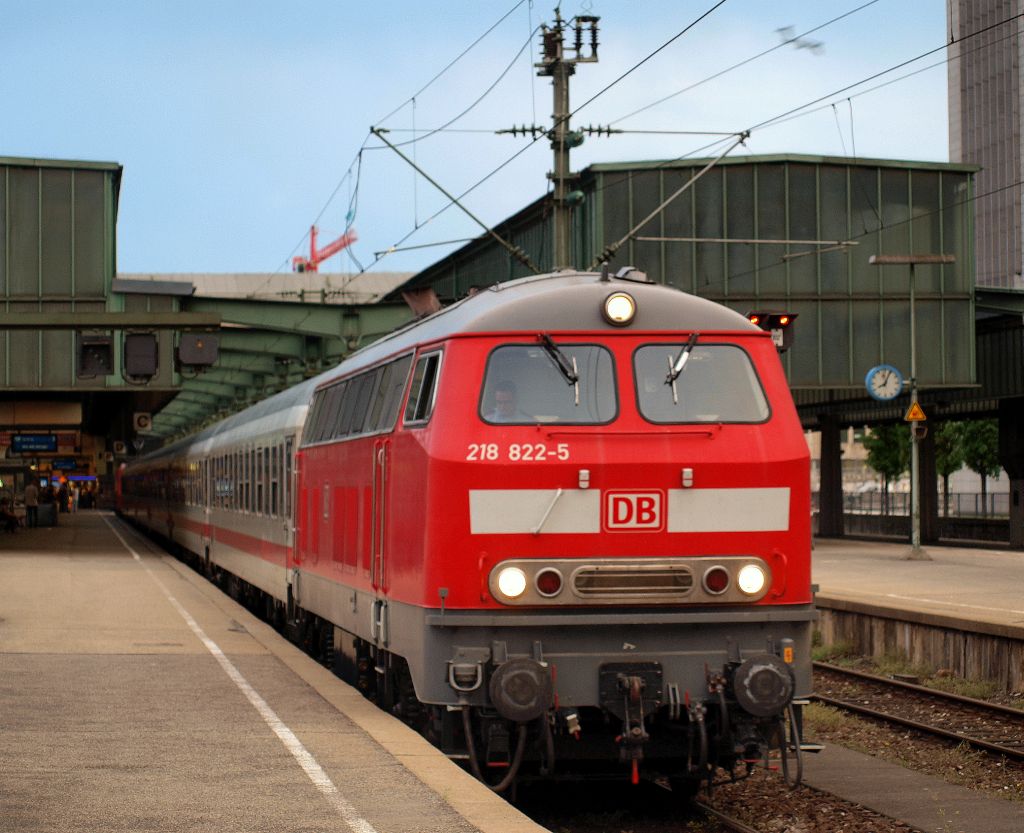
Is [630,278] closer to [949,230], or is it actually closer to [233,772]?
[233,772]

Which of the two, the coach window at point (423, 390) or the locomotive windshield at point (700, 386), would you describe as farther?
the coach window at point (423, 390)

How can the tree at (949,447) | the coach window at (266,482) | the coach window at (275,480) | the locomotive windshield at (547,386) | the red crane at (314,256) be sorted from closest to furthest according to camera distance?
the locomotive windshield at (547,386)
the coach window at (275,480)
the coach window at (266,482)
the tree at (949,447)
the red crane at (314,256)

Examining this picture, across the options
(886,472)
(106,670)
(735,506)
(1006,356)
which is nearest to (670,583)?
(735,506)

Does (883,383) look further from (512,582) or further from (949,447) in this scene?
(949,447)

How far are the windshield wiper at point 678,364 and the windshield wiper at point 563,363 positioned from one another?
572mm

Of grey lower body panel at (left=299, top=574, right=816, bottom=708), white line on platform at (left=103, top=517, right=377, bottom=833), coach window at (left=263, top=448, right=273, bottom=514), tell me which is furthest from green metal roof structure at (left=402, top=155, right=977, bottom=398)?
grey lower body panel at (left=299, top=574, right=816, bottom=708)

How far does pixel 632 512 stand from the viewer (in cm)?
944

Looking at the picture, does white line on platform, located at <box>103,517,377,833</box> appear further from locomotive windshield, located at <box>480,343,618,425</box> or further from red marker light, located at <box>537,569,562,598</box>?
locomotive windshield, located at <box>480,343,618,425</box>

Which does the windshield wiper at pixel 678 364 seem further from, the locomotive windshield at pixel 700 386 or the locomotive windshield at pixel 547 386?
the locomotive windshield at pixel 547 386

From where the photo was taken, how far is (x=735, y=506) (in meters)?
9.54

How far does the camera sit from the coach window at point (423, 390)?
9992 mm

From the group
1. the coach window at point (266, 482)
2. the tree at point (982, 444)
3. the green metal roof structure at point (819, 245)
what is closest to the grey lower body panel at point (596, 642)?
the coach window at point (266, 482)

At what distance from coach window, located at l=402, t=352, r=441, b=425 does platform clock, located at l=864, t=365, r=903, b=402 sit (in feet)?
82.2

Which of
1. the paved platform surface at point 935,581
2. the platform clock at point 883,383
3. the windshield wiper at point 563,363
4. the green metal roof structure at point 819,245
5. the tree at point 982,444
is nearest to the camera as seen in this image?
the windshield wiper at point 563,363
